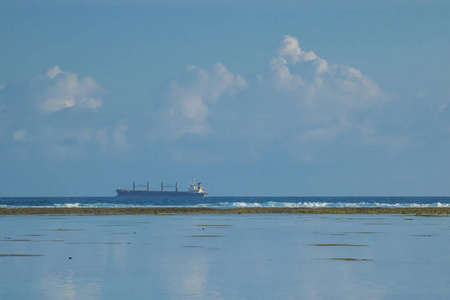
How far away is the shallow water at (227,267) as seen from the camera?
20.5 m

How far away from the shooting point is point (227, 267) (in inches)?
1051

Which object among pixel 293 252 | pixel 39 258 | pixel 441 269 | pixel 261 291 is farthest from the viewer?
pixel 293 252

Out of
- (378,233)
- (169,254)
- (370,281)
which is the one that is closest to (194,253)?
(169,254)

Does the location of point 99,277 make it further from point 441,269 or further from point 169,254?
point 441,269

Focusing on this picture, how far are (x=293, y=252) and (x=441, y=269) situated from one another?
8515 millimetres

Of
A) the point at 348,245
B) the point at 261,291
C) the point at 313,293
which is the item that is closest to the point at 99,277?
the point at 261,291

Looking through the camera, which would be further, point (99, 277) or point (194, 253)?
point (194, 253)

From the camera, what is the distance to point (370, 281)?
22.7 metres

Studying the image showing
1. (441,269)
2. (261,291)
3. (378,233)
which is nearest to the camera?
(261,291)

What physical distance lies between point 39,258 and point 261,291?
13.4 m

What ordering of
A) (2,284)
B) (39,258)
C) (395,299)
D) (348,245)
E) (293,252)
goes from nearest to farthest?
1. (395,299)
2. (2,284)
3. (39,258)
4. (293,252)
5. (348,245)

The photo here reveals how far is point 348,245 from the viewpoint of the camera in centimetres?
3675

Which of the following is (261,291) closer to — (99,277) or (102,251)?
(99,277)

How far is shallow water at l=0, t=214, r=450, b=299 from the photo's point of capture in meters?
20.5
